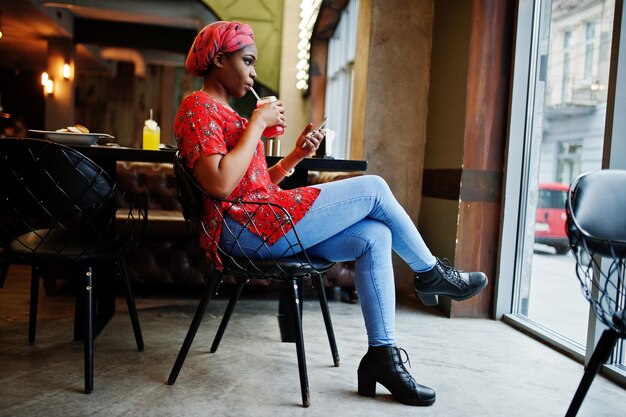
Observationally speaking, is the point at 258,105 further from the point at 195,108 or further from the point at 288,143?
the point at 288,143

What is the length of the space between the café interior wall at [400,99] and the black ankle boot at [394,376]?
2.12 m

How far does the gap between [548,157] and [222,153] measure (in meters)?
2.14

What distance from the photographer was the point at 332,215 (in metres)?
1.97

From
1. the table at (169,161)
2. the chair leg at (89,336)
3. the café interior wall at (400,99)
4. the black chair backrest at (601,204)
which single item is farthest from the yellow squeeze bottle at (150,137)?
the black chair backrest at (601,204)

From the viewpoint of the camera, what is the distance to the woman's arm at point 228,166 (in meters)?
1.83

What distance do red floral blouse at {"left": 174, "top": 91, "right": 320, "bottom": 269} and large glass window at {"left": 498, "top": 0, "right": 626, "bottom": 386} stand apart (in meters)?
1.66

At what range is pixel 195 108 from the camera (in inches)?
75.4

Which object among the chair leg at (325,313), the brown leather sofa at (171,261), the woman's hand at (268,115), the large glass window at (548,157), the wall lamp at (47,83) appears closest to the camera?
the woman's hand at (268,115)

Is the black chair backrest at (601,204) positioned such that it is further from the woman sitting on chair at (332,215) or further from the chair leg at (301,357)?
the chair leg at (301,357)

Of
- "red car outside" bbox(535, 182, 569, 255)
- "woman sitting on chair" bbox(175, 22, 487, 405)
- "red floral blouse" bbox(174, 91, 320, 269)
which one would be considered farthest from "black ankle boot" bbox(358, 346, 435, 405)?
"red car outside" bbox(535, 182, 569, 255)

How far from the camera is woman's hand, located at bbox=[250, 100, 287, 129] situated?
6.34ft

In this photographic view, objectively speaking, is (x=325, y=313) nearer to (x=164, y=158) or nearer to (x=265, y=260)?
(x=265, y=260)

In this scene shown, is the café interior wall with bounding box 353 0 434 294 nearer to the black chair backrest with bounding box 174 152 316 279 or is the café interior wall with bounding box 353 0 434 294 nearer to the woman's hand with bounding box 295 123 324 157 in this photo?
the woman's hand with bounding box 295 123 324 157

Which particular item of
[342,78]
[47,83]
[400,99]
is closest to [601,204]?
[400,99]
